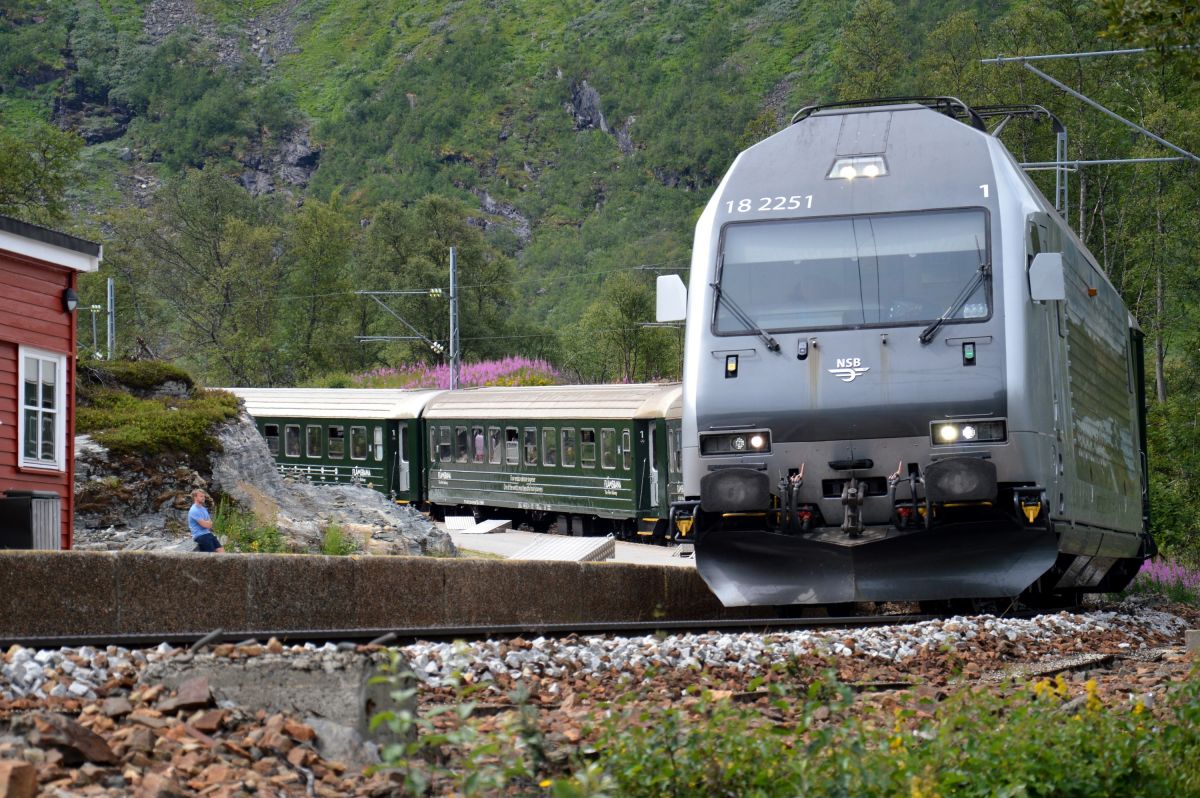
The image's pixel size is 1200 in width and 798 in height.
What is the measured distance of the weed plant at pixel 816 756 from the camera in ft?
19.0

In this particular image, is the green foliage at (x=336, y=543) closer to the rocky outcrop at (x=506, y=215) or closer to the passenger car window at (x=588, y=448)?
the passenger car window at (x=588, y=448)

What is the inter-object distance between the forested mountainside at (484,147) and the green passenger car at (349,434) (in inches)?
140

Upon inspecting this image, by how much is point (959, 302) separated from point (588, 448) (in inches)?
738

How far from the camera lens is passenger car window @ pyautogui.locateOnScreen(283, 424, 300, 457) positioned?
38.6 m

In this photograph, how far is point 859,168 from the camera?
13.7 m

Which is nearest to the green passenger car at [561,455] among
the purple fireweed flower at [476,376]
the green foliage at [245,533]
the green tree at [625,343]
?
the green foliage at [245,533]

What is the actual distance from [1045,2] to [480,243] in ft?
111

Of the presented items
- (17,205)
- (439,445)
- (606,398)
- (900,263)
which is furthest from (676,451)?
(17,205)

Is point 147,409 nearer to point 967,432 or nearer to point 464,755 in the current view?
point 967,432

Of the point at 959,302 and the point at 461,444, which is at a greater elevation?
the point at 959,302

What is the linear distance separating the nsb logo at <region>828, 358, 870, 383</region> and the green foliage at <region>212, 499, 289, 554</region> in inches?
311

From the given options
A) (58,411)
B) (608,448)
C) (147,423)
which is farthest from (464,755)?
A: (608,448)

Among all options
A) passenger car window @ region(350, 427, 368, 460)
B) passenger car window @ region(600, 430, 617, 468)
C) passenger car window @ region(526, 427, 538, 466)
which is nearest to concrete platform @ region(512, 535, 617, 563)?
passenger car window @ region(600, 430, 617, 468)

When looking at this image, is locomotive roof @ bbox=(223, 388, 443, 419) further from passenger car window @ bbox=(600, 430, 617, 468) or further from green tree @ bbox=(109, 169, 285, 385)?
green tree @ bbox=(109, 169, 285, 385)
